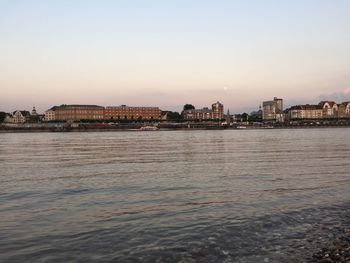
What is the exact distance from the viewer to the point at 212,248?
10922 mm

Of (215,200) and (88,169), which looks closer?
(215,200)

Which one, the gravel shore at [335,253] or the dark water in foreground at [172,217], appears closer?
the gravel shore at [335,253]

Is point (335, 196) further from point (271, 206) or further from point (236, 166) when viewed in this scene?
point (236, 166)

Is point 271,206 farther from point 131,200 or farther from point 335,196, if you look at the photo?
point 131,200

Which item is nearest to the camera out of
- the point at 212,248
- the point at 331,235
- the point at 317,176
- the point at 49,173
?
the point at 212,248

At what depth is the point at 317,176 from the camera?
24.5m

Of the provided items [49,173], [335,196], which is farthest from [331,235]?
[49,173]

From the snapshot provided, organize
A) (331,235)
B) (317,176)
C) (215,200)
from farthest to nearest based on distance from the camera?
1. (317,176)
2. (215,200)
3. (331,235)

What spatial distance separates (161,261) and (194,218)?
162 inches

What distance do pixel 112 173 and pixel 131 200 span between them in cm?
1050

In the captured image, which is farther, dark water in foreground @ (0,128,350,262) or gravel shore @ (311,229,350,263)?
dark water in foreground @ (0,128,350,262)

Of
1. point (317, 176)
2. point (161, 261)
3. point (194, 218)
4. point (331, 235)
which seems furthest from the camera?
point (317, 176)

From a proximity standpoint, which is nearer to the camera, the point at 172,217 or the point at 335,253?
the point at 335,253

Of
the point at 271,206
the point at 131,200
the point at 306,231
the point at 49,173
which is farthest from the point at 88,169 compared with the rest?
the point at 306,231
